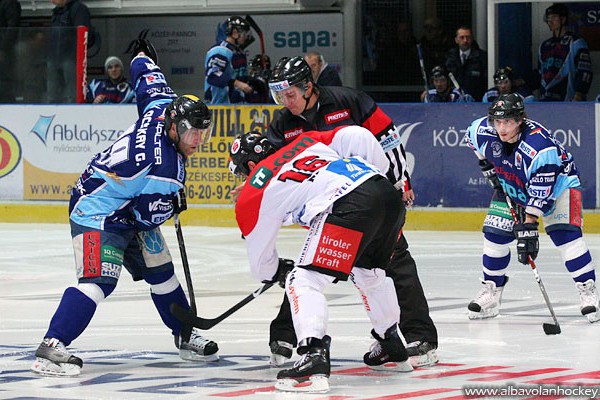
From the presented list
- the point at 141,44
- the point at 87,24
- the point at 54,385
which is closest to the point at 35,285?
the point at 141,44

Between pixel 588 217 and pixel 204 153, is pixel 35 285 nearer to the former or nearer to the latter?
pixel 204 153

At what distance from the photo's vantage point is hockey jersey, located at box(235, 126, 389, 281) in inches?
229

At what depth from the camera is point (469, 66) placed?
13766 millimetres

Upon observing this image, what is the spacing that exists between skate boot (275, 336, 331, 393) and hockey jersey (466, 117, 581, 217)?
254cm

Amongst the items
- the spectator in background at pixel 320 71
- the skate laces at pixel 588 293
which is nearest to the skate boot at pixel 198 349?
the skate laces at pixel 588 293

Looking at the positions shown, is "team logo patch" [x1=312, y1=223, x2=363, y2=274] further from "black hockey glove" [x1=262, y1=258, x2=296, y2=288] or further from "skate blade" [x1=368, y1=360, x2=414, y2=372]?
"skate blade" [x1=368, y1=360, x2=414, y2=372]

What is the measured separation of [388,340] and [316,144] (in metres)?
0.93

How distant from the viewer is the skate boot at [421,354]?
21.4 feet

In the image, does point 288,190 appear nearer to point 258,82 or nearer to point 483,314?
point 483,314

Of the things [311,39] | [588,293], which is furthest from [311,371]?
[311,39]

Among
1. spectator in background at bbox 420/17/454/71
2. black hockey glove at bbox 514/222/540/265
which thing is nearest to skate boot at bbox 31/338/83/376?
black hockey glove at bbox 514/222/540/265

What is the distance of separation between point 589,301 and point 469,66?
6.06m

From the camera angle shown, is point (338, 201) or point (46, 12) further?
point (46, 12)

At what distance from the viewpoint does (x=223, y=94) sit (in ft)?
45.2
